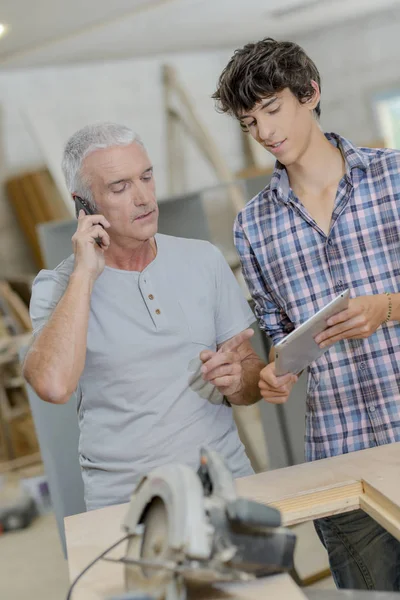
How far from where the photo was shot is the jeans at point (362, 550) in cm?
134

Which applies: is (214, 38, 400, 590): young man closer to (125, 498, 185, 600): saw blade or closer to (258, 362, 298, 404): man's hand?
(258, 362, 298, 404): man's hand

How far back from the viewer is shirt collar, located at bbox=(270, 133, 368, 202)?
1.69 metres

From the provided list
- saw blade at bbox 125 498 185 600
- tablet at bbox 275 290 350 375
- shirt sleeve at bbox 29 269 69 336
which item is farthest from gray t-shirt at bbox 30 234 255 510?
saw blade at bbox 125 498 185 600

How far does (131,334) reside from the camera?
1719mm

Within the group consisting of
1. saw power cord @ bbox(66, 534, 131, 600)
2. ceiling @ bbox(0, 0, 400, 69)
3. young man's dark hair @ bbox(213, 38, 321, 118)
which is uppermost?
ceiling @ bbox(0, 0, 400, 69)

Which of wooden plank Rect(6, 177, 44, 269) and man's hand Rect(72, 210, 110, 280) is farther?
wooden plank Rect(6, 177, 44, 269)

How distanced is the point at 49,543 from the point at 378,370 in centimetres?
277

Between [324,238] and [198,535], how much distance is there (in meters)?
0.92

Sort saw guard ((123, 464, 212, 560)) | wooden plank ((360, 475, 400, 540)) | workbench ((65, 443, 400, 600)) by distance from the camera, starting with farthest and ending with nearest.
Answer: wooden plank ((360, 475, 400, 540)), workbench ((65, 443, 400, 600)), saw guard ((123, 464, 212, 560))

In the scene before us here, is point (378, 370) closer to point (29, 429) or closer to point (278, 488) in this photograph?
point (278, 488)

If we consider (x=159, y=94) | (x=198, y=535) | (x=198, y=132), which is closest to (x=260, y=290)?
(x=198, y=535)

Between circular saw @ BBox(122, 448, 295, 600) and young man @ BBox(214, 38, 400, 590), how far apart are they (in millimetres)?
585

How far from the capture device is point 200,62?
935 cm

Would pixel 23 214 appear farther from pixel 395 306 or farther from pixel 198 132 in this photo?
pixel 395 306
